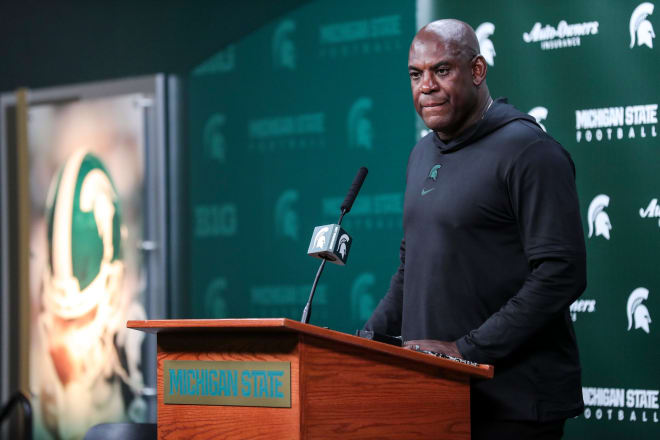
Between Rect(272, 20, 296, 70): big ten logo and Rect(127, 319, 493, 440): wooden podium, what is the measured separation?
2803 millimetres

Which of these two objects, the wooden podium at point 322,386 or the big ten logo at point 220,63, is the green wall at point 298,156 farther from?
the wooden podium at point 322,386

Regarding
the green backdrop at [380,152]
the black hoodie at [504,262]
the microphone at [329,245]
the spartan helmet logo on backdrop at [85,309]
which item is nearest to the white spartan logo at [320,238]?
the microphone at [329,245]

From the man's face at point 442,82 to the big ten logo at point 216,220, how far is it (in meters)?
2.49

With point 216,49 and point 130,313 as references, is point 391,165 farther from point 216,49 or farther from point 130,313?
point 130,313

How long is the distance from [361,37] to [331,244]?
237cm

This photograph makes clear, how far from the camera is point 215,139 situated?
4.71 metres

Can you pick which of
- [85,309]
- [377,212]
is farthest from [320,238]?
[85,309]

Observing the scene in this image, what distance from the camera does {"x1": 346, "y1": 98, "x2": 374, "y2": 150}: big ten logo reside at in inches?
165

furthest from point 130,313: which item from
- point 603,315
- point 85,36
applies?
point 603,315

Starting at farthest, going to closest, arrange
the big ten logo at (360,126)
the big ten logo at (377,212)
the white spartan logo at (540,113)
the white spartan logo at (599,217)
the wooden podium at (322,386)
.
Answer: the big ten logo at (360,126)
the big ten logo at (377,212)
the white spartan logo at (540,113)
the white spartan logo at (599,217)
the wooden podium at (322,386)

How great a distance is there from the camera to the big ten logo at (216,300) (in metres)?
4.62

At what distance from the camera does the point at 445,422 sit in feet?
6.25

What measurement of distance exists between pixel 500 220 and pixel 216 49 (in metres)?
2.98

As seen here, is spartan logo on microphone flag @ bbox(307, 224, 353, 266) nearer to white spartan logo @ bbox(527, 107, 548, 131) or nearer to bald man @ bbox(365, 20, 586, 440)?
bald man @ bbox(365, 20, 586, 440)
